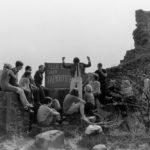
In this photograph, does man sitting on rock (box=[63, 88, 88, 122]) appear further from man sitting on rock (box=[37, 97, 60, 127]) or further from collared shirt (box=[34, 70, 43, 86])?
collared shirt (box=[34, 70, 43, 86])

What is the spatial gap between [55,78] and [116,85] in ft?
9.38

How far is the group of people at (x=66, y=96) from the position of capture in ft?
33.7

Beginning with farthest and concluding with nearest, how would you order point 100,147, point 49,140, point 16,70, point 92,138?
1. point 16,70
2. point 92,138
3. point 100,147
4. point 49,140

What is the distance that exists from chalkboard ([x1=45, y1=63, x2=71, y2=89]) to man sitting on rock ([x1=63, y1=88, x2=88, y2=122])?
78.3 inches

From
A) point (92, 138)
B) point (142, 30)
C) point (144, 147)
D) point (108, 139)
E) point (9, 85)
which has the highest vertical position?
point (142, 30)

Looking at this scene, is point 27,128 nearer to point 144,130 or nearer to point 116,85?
point 144,130

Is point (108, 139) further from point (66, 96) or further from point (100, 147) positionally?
point (66, 96)

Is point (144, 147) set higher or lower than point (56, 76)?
lower

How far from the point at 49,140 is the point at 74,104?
6.67 ft

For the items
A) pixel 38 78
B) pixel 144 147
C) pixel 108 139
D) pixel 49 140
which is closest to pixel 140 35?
pixel 38 78

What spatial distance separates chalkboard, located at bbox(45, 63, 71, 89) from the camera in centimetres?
1298

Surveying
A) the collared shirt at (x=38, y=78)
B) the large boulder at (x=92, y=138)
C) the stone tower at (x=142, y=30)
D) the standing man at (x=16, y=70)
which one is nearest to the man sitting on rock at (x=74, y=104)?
the large boulder at (x=92, y=138)

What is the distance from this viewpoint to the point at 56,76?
13133 mm

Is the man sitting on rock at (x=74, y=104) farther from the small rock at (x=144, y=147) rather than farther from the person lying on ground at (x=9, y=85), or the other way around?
the small rock at (x=144, y=147)
